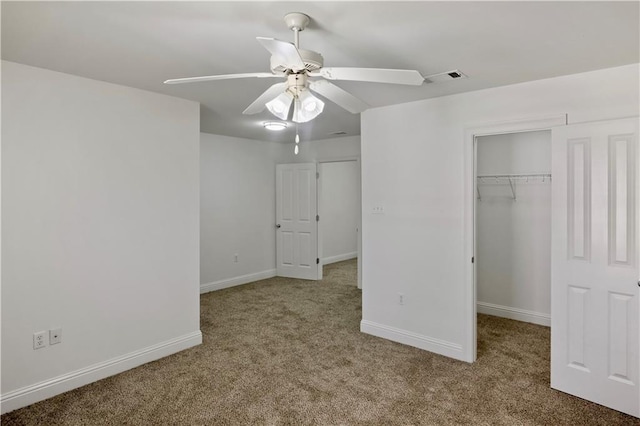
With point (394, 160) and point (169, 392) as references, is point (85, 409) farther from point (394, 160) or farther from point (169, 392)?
point (394, 160)

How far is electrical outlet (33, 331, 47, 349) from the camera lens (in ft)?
8.80

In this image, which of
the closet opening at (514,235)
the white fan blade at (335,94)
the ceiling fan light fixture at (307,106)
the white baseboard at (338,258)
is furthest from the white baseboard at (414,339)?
the white baseboard at (338,258)

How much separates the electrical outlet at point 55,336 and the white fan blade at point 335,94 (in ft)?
8.54

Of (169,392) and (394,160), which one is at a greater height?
(394,160)

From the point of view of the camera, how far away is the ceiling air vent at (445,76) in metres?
2.72

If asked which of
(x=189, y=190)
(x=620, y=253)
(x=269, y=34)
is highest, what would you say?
(x=269, y=34)

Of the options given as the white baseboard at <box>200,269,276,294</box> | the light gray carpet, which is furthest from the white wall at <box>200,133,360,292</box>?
the light gray carpet

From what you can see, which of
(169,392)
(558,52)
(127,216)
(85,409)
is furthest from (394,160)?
(85,409)

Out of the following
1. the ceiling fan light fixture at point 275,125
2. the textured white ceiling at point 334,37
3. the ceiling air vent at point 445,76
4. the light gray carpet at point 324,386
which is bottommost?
the light gray carpet at point 324,386

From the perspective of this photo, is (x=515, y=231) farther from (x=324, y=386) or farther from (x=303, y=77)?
(x=303, y=77)

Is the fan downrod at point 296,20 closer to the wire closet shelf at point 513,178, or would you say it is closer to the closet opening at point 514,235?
the closet opening at point 514,235

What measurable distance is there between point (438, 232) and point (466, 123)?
1.01 metres

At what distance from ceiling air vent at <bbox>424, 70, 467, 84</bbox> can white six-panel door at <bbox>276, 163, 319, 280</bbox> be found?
3659mm

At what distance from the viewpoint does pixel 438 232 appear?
11.4 feet
